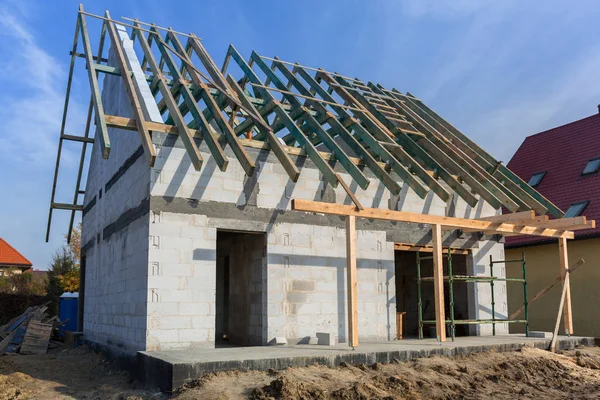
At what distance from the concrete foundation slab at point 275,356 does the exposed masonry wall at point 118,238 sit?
1139mm

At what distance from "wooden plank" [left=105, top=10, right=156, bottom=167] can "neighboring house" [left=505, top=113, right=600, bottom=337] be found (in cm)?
1107

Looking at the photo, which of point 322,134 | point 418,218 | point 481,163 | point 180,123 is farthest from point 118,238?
point 481,163

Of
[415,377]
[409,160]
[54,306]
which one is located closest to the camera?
[415,377]

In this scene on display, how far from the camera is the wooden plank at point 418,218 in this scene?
8398 millimetres

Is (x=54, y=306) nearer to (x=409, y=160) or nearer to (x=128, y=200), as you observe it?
(x=128, y=200)

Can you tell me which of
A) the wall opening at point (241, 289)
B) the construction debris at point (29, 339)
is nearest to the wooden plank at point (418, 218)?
the wall opening at point (241, 289)

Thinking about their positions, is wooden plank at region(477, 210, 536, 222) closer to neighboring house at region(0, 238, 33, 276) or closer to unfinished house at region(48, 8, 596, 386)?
unfinished house at region(48, 8, 596, 386)

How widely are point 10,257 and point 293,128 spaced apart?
29.0 meters

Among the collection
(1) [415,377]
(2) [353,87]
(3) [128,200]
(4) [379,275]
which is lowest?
(1) [415,377]

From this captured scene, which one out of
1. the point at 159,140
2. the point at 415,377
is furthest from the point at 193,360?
the point at 159,140

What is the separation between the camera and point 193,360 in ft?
23.2

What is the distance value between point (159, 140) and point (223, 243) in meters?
3.60

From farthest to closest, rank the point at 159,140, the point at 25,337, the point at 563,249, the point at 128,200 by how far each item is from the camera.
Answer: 1. the point at 25,337
2. the point at 563,249
3. the point at 128,200
4. the point at 159,140

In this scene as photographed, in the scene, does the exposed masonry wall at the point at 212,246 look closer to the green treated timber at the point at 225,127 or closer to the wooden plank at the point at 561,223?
the green treated timber at the point at 225,127
